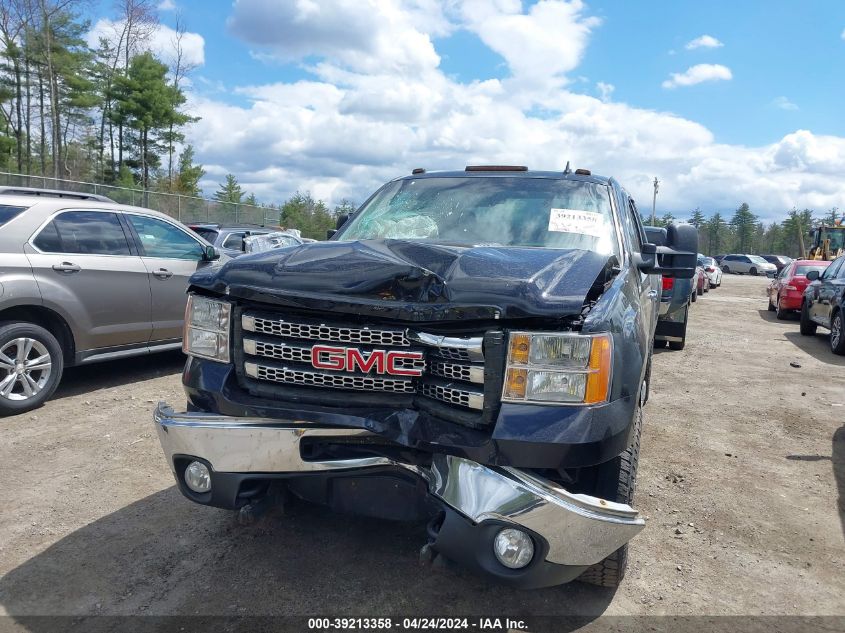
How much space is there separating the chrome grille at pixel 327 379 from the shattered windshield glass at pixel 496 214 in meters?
1.32

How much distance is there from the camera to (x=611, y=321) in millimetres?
2443

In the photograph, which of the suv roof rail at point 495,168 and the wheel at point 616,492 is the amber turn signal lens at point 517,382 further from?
the suv roof rail at point 495,168

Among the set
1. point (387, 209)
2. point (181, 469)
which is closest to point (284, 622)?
point (181, 469)

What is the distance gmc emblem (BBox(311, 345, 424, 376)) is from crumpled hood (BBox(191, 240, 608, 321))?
0.49 feet

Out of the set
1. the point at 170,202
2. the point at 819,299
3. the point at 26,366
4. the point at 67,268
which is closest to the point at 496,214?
the point at 67,268

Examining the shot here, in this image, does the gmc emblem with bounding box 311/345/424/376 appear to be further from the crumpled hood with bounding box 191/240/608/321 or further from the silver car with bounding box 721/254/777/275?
the silver car with bounding box 721/254/777/275

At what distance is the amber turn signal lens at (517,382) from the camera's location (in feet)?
7.67

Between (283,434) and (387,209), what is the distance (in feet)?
6.92

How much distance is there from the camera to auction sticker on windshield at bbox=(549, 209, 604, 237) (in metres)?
3.63

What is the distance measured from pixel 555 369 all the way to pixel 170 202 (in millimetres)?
27627

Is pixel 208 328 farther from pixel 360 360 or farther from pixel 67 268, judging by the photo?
pixel 67 268

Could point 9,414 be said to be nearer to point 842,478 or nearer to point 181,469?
point 181,469

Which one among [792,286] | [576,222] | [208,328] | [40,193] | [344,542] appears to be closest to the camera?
[208,328]

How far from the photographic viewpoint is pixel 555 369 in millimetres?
2326
